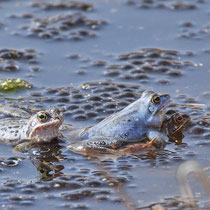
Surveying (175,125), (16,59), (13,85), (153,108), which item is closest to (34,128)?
(153,108)

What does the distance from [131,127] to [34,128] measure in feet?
4.11

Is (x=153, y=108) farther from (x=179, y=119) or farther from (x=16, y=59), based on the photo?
(x=16, y=59)

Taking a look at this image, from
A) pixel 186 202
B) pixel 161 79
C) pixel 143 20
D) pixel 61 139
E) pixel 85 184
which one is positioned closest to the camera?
pixel 186 202

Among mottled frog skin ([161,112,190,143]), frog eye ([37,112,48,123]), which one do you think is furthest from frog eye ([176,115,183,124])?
frog eye ([37,112,48,123])

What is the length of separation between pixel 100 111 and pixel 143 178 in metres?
1.78

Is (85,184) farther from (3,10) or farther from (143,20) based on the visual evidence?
(3,10)

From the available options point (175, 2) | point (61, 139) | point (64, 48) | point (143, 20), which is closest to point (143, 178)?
point (61, 139)

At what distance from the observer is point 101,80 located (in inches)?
356

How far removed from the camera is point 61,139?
7.56 meters

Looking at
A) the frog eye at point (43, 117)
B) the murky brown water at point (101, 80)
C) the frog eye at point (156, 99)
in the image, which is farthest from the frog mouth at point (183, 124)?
the frog eye at point (43, 117)

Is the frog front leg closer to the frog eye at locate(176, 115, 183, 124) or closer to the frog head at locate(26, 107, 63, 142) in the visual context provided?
the frog eye at locate(176, 115, 183, 124)

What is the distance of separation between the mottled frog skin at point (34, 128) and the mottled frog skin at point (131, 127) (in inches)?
14.0

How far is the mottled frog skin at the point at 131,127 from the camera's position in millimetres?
7109

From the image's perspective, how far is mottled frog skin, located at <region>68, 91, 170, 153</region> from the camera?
23.3ft
